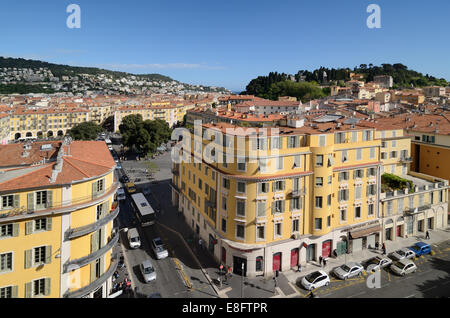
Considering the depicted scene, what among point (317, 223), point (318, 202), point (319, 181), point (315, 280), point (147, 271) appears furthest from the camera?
point (317, 223)

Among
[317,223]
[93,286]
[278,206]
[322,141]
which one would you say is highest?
[322,141]

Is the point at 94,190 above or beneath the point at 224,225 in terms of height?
above

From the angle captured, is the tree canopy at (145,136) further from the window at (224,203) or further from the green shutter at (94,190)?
the green shutter at (94,190)

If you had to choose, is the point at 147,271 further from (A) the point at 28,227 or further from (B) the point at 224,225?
(A) the point at 28,227

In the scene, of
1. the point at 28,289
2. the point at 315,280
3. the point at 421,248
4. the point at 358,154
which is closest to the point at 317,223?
the point at 315,280

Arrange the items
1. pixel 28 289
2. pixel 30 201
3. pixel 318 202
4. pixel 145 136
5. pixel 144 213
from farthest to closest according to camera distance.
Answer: pixel 145 136
pixel 144 213
pixel 318 202
pixel 28 289
pixel 30 201

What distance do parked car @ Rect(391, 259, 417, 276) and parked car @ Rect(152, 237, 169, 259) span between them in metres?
25.0

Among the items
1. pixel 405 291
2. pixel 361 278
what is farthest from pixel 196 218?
pixel 405 291

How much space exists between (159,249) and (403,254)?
28113mm

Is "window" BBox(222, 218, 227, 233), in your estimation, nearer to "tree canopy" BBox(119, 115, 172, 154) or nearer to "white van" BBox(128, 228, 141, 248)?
"white van" BBox(128, 228, 141, 248)

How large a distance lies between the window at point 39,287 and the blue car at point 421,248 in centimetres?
3862

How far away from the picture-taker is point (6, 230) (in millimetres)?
20438

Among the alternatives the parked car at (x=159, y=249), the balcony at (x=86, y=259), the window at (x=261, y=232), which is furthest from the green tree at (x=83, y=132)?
the window at (x=261, y=232)

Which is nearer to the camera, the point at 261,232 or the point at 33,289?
the point at 33,289
